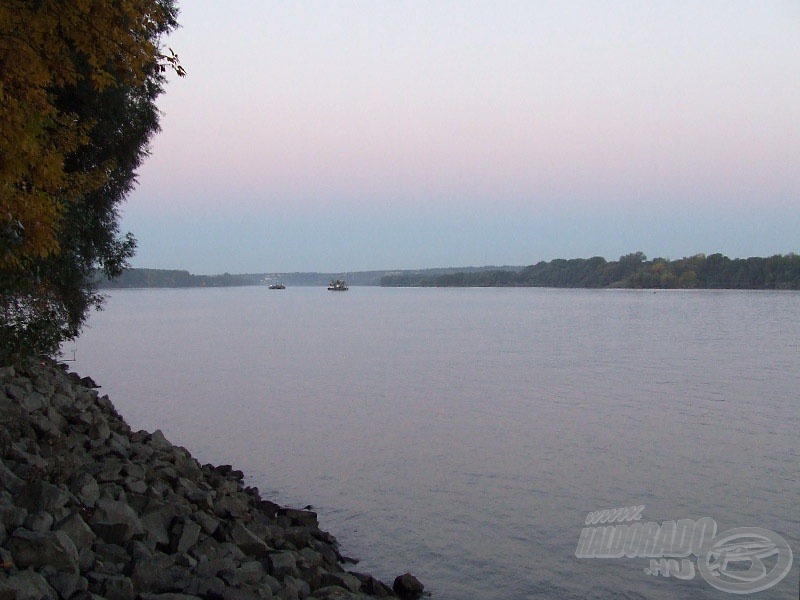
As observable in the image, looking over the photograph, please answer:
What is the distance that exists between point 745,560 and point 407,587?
484cm

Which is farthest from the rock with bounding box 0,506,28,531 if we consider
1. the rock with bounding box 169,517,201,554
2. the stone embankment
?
the rock with bounding box 169,517,201,554

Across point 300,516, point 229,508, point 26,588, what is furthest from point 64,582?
point 300,516

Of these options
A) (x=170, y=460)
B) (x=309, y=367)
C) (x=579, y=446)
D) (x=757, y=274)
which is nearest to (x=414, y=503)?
(x=170, y=460)

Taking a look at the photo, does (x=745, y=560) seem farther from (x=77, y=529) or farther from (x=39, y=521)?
(x=39, y=521)

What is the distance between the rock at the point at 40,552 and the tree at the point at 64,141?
2.70 m

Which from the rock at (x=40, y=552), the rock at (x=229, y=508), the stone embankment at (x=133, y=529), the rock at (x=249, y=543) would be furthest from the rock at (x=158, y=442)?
the rock at (x=40, y=552)

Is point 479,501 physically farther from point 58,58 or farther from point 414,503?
point 58,58

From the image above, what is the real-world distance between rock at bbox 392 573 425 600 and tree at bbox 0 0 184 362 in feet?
18.5

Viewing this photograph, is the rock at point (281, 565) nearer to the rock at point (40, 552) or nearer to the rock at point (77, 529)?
the rock at point (77, 529)

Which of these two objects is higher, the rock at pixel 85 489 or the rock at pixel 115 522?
the rock at pixel 85 489

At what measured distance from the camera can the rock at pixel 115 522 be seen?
735cm

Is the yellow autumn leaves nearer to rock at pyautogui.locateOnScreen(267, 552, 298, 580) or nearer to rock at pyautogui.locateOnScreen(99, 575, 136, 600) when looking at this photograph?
rock at pyautogui.locateOnScreen(99, 575, 136, 600)

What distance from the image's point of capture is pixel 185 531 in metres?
8.04

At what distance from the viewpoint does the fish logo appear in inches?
368
